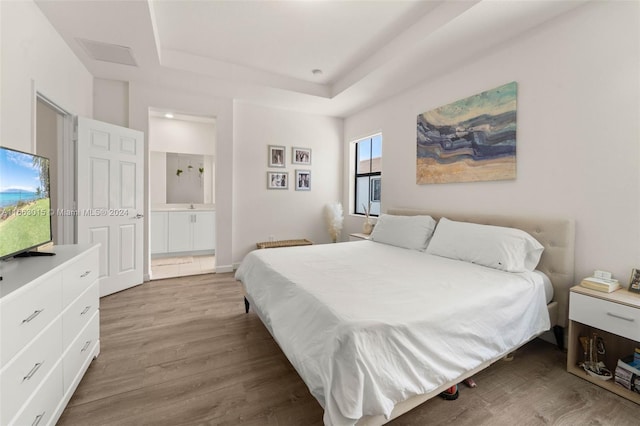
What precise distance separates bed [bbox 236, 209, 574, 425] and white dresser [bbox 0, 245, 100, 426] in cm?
109

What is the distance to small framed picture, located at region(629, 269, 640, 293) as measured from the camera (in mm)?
1758

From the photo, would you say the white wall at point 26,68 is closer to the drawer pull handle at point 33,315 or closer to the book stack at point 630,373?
the drawer pull handle at point 33,315

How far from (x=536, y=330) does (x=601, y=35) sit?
2171 millimetres

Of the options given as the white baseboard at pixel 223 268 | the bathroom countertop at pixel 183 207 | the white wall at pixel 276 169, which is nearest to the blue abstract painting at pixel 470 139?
the white wall at pixel 276 169

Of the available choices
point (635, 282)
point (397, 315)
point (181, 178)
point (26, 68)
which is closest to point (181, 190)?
Result: point (181, 178)

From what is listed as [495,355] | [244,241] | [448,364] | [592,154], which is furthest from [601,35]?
[244,241]

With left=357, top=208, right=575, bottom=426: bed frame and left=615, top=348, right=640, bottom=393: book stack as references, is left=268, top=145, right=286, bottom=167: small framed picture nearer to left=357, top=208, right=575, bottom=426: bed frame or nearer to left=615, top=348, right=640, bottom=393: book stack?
left=357, top=208, right=575, bottom=426: bed frame

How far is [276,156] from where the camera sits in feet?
15.3

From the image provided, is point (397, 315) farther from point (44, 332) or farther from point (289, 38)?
point (289, 38)

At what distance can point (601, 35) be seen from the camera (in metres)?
1.98

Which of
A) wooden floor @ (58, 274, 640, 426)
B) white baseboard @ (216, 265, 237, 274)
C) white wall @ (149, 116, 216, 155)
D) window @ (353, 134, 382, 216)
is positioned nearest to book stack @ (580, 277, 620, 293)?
wooden floor @ (58, 274, 640, 426)

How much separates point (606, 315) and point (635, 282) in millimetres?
337

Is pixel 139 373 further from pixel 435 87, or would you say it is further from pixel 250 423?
pixel 435 87

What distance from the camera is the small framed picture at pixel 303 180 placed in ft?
16.0
